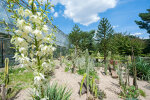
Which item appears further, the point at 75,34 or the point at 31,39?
the point at 75,34

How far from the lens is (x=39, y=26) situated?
118 cm

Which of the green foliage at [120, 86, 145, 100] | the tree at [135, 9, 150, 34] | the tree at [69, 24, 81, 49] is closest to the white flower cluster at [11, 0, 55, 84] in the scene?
the green foliage at [120, 86, 145, 100]

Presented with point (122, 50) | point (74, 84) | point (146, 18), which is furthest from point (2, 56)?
point (146, 18)

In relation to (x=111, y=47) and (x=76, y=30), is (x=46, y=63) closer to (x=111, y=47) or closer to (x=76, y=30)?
(x=111, y=47)

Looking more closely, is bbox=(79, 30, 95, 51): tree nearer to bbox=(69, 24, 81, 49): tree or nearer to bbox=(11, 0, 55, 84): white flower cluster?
bbox=(69, 24, 81, 49): tree

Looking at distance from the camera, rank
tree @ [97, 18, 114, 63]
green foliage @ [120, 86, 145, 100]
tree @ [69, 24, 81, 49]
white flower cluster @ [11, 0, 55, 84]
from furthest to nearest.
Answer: tree @ [69, 24, 81, 49] < tree @ [97, 18, 114, 63] < green foliage @ [120, 86, 145, 100] < white flower cluster @ [11, 0, 55, 84]

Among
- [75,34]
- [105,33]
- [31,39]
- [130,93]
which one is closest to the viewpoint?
[31,39]

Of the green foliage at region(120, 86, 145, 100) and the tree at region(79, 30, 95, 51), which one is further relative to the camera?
the tree at region(79, 30, 95, 51)

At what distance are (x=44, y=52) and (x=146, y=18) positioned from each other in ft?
67.1

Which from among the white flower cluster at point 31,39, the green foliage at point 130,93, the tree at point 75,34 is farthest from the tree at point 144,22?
the white flower cluster at point 31,39

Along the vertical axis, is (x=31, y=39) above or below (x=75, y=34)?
below

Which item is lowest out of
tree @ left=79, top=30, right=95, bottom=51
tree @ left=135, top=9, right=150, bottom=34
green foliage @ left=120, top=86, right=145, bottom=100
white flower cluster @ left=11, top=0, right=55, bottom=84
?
green foliage @ left=120, top=86, right=145, bottom=100

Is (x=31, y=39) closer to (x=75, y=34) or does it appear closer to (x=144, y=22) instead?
(x=75, y=34)

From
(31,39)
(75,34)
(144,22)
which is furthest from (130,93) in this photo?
(144,22)
